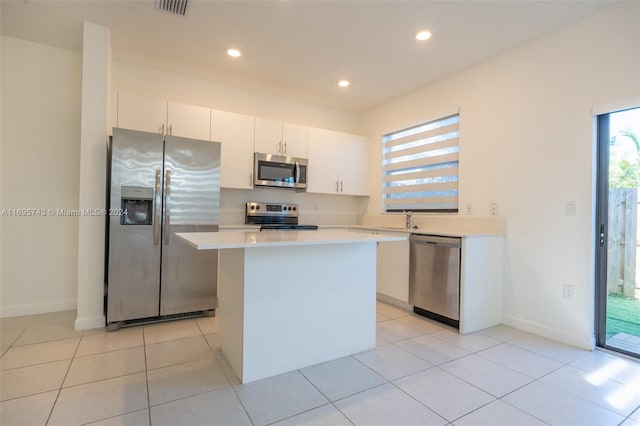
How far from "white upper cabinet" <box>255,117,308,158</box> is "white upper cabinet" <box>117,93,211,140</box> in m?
0.63

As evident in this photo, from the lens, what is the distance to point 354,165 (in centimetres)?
461

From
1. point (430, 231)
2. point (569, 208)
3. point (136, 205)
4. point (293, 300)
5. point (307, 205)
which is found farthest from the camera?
point (307, 205)

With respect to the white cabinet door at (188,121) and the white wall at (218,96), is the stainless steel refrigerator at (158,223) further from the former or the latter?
the white wall at (218,96)

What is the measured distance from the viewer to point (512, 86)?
2.95m

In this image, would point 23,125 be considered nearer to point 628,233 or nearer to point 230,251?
point 230,251

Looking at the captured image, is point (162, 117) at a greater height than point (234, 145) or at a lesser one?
greater

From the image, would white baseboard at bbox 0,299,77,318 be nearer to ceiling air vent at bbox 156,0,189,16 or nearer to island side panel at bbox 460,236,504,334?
ceiling air vent at bbox 156,0,189,16

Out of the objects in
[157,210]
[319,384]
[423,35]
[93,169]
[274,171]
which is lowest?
[319,384]

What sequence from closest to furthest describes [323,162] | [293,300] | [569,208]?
[293,300] → [569,208] → [323,162]

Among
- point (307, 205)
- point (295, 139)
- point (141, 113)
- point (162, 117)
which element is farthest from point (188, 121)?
point (307, 205)

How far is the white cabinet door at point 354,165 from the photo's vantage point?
452 centimetres

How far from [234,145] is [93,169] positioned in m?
1.44

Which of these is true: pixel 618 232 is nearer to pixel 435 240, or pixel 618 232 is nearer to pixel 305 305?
pixel 435 240

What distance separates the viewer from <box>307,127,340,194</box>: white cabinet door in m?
4.25
